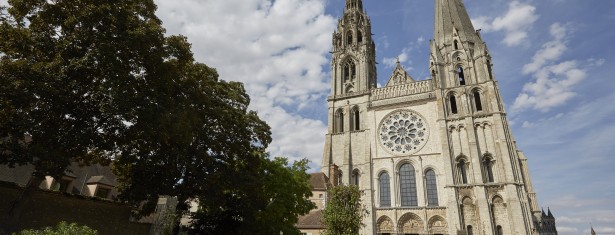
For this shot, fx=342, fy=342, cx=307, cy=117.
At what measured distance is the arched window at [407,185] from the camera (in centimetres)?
3493

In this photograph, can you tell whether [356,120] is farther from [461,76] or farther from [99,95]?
[99,95]

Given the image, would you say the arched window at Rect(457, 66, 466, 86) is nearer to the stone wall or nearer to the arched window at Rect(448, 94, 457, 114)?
the arched window at Rect(448, 94, 457, 114)

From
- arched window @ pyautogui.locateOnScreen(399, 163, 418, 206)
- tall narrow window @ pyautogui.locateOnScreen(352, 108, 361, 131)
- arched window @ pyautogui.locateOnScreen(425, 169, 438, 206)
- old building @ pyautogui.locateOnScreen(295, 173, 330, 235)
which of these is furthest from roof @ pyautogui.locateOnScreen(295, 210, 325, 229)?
tall narrow window @ pyautogui.locateOnScreen(352, 108, 361, 131)

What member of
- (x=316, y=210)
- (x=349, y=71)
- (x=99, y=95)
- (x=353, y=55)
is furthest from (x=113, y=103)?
(x=353, y=55)

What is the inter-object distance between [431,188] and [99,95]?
3111 cm

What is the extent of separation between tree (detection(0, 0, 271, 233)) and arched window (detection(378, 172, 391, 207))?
78.0ft

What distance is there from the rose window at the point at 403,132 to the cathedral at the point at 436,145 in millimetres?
110

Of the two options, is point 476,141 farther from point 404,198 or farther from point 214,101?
point 214,101

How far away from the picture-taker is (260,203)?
61.6ft

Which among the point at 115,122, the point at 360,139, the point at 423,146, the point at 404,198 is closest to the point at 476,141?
the point at 423,146

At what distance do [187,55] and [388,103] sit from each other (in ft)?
93.5

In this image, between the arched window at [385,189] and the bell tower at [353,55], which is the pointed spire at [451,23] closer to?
the bell tower at [353,55]

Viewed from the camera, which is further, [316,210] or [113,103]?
[316,210]

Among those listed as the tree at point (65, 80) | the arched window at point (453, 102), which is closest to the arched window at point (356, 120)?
the arched window at point (453, 102)
